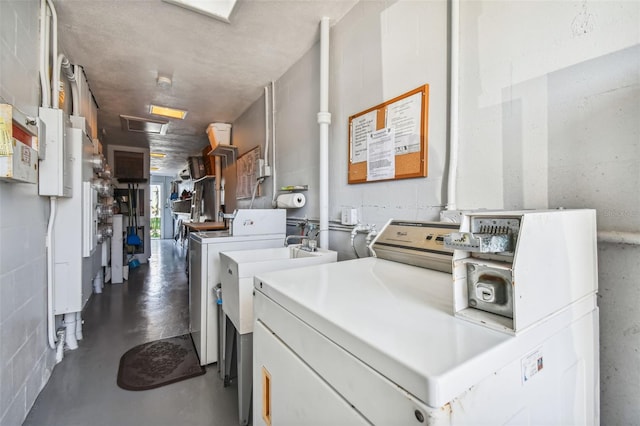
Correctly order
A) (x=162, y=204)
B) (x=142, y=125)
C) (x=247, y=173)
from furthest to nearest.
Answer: (x=162, y=204)
(x=142, y=125)
(x=247, y=173)

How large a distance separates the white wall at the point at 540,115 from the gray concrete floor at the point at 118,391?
1.55 meters

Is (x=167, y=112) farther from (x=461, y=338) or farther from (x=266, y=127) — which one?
(x=461, y=338)

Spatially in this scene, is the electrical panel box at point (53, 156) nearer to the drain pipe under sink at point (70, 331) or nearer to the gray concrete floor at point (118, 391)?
the drain pipe under sink at point (70, 331)

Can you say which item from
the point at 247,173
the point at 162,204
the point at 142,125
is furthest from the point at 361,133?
the point at 162,204

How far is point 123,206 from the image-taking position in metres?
5.94

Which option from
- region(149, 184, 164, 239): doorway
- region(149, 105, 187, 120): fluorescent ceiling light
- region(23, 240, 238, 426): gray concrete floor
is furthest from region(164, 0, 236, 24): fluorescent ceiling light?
region(149, 184, 164, 239): doorway

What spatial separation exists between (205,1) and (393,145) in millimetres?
1645

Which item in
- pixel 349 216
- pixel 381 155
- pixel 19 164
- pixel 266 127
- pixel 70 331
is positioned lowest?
pixel 70 331

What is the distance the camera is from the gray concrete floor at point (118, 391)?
1.67 metres

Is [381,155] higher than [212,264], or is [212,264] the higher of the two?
[381,155]

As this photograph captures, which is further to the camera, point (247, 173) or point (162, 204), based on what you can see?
point (162, 204)

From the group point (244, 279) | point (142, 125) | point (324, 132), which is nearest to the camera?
point (244, 279)

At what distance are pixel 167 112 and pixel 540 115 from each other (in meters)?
4.28

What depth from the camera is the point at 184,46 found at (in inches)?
96.3
